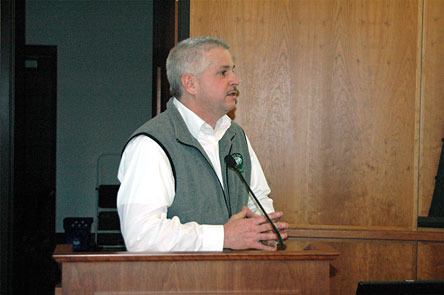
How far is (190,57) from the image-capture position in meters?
2.67

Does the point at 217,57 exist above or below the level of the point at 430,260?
above

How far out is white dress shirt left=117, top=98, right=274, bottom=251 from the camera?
7.37 ft

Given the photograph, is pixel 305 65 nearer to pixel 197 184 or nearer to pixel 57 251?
pixel 197 184

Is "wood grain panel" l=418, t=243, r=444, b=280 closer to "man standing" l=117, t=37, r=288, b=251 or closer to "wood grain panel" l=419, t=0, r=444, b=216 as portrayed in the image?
"wood grain panel" l=419, t=0, r=444, b=216

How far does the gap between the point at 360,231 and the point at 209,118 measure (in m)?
1.12

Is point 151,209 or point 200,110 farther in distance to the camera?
point 200,110

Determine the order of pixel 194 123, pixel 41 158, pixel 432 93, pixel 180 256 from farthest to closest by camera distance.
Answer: pixel 41 158 < pixel 432 93 < pixel 194 123 < pixel 180 256

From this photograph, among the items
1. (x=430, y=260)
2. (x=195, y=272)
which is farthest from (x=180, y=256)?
(x=430, y=260)

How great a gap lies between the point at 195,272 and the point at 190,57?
3.44 feet

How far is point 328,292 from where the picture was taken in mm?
1904

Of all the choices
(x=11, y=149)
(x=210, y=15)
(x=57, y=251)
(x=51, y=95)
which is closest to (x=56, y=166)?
(x=51, y=95)

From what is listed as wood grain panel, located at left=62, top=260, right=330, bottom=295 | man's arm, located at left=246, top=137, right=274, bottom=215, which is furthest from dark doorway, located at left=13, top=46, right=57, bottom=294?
wood grain panel, located at left=62, top=260, right=330, bottom=295

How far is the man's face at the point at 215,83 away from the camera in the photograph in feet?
8.72

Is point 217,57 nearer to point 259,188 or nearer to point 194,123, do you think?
point 194,123
